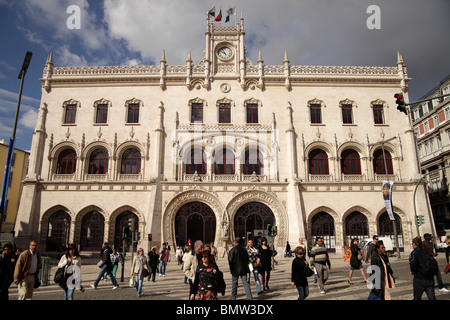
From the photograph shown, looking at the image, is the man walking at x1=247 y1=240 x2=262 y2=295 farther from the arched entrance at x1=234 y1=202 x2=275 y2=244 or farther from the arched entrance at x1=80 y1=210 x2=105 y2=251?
the arched entrance at x1=80 y1=210 x2=105 y2=251

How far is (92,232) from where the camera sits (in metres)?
28.0

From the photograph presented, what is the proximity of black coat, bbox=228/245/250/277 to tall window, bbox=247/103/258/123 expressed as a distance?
21530 mm

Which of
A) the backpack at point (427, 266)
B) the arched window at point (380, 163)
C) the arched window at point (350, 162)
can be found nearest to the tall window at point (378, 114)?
the arched window at point (380, 163)

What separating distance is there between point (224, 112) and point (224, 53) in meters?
6.31

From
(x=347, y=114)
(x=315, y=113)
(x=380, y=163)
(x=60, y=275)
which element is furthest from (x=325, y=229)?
(x=60, y=275)

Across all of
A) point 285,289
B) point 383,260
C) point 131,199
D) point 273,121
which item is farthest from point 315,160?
point 383,260

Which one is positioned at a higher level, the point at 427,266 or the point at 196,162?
the point at 196,162

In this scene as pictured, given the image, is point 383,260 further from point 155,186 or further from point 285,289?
point 155,186

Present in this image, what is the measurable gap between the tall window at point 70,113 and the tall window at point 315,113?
2304 cm

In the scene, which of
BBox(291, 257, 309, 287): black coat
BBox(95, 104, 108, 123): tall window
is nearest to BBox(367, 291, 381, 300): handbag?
BBox(291, 257, 309, 287): black coat

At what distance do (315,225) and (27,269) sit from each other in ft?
79.0

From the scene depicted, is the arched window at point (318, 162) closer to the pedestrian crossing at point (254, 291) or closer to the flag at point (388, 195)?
the flag at point (388, 195)

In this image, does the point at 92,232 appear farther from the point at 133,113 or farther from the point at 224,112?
the point at 224,112

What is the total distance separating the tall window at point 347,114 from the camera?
101ft
